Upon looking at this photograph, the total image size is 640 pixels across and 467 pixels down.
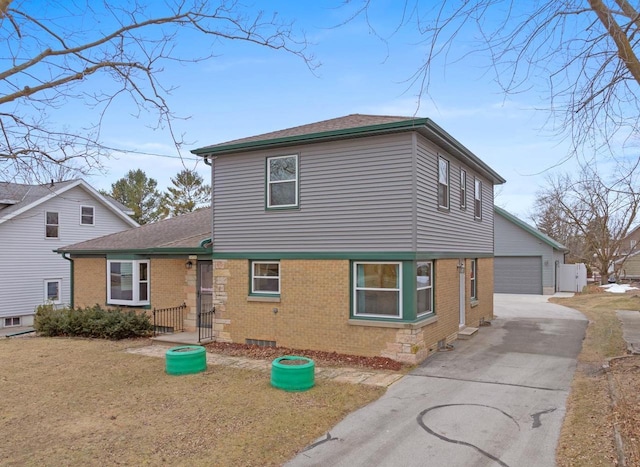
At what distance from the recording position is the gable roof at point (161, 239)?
14.1m

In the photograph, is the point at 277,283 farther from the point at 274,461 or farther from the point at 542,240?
the point at 542,240

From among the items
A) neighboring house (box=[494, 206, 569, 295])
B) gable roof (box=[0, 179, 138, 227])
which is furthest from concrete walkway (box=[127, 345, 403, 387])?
neighboring house (box=[494, 206, 569, 295])

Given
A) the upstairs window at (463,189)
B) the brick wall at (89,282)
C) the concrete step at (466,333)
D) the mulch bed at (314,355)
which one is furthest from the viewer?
the brick wall at (89,282)

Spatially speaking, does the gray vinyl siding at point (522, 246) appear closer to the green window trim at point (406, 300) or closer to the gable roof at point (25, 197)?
the green window trim at point (406, 300)

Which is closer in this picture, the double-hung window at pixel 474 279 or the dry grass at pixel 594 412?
the dry grass at pixel 594 412

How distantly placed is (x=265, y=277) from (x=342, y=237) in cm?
264

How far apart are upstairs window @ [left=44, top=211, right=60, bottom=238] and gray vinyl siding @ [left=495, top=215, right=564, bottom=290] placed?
85.9 ft

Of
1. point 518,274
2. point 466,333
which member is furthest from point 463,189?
point 518,274

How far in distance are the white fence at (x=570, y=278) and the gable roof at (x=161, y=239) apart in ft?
81.2

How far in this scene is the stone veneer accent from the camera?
10.5 metres

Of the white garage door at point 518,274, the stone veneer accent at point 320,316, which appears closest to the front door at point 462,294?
the stone veneer accent at point 320,316

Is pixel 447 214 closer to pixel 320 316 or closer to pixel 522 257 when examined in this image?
Answer: pixel 320 316

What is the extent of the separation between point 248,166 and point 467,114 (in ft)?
23.4

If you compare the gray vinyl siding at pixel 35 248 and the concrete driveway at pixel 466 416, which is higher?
the gray vinyl siding at pixel 35 248
